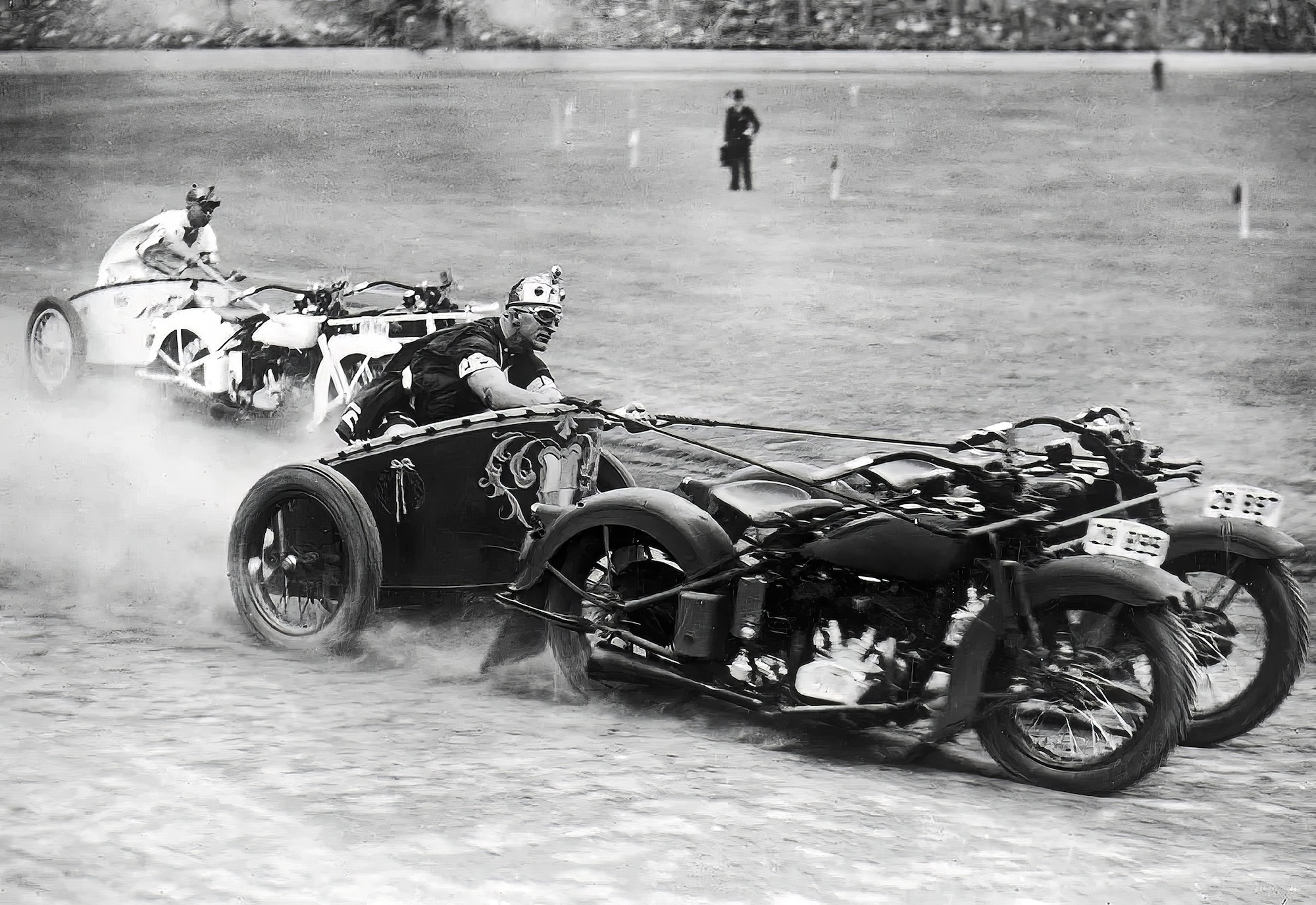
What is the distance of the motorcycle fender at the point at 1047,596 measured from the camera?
388 cm

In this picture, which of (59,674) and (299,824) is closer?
(299,824)

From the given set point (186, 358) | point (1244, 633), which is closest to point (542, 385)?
point (1244, 633)

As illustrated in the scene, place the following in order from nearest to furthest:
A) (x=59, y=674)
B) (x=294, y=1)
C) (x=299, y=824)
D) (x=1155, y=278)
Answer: (x=299, y=824) → (x=59, y=674) → (x=1155, y=278) → (x=294, y=1)

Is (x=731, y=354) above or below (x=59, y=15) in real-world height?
below

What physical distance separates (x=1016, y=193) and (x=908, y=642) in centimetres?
289

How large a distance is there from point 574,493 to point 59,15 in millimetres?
5029

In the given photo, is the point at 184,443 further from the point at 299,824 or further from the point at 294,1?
the point at 299,824

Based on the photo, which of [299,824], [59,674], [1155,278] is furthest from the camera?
[1155,278]

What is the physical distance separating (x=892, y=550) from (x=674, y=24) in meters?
3.71

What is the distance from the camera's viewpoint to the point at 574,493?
206 inches

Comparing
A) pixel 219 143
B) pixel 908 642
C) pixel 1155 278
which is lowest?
pixel 908 642

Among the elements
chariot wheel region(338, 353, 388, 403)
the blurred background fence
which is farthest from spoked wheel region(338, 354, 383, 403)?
the blurred background fence

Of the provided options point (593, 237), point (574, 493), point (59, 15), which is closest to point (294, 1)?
point (59, 15)

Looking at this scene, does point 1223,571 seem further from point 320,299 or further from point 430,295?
point 320,299
